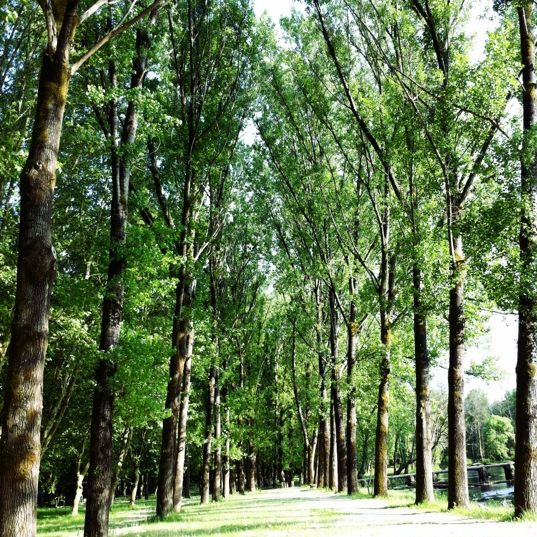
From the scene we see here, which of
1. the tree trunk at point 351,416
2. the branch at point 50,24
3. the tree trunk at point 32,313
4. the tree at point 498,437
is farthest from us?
the tree at point 498,437

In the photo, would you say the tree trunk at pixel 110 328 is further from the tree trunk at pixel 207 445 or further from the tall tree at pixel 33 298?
the tree trunk at pixel 207 445

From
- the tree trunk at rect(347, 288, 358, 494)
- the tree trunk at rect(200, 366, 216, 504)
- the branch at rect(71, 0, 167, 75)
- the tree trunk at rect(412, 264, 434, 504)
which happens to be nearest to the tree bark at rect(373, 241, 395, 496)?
the tree trunk at rect(347, 288, 358, 494)

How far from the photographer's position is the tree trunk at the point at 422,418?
50.1ft

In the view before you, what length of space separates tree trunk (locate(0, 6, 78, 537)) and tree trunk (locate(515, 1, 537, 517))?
918 centimetres

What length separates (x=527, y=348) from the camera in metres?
10.6

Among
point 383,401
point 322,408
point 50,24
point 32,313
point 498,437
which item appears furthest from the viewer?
point 498,437

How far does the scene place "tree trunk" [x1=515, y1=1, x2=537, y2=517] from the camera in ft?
33.3

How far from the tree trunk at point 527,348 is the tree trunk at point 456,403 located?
6.41 feet

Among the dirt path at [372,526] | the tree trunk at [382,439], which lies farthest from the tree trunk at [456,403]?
the tree trunk at [382,439]

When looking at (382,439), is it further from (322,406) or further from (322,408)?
(322,408)

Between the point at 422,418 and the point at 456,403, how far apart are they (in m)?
2.76

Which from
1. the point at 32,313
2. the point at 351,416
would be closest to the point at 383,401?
the point at 351,416

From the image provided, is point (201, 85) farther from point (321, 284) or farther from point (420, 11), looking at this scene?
point (321, 284)

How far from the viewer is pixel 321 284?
105 feet
